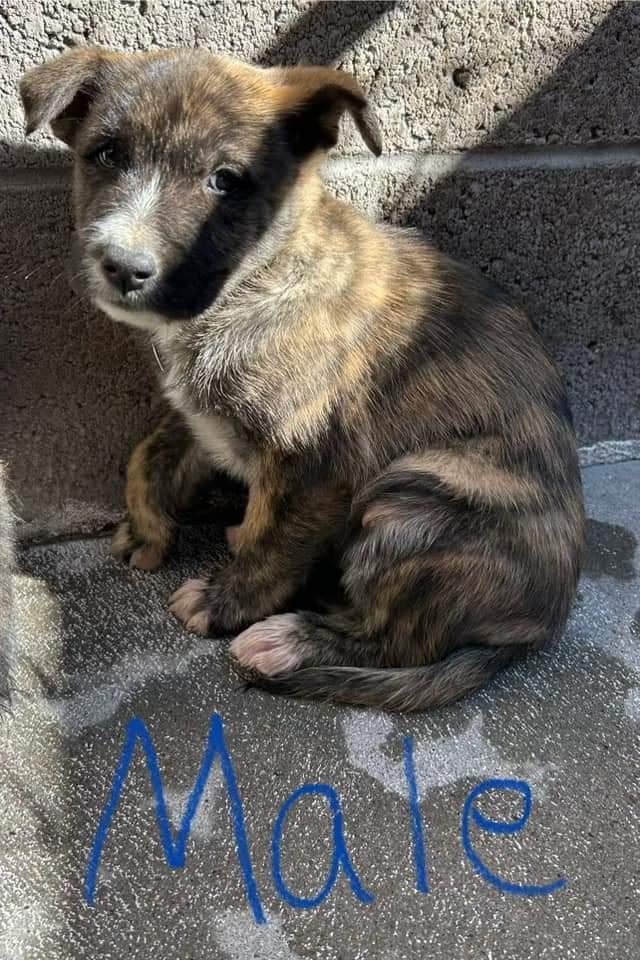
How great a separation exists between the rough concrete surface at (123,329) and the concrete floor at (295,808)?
1.42 ft

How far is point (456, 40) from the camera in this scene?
261 cm

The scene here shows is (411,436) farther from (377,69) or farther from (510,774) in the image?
(377,69)

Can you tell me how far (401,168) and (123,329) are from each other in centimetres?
105

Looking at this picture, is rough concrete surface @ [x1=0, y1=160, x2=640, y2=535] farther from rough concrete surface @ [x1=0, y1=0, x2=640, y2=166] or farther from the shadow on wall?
rough concrete surface @ [x1=0, y1=0, x2=640, y2=166]

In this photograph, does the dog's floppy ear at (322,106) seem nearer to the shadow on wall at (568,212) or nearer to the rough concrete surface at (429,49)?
the rough concrete surface at (429,49)

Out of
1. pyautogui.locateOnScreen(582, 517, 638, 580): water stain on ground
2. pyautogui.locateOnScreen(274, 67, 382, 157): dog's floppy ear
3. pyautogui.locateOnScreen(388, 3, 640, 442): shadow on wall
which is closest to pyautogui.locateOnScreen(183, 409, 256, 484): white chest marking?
pyautogui.locateOnScreen(274, 67, 382, 157): dog's floppy ear

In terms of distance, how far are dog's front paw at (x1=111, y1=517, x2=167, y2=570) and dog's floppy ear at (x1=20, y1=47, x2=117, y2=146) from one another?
4.33ft

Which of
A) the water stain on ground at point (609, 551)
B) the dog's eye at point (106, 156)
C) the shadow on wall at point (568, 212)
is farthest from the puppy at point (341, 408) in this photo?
the water stain on ground at point (609, 551)

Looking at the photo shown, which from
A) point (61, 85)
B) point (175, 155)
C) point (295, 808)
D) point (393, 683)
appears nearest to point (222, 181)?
point (175, 155)

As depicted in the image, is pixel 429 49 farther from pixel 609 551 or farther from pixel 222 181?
pixel 609 551

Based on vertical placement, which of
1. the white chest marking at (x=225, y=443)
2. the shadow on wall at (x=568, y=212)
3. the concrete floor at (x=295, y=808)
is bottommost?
the concrete floor at (x=295, y=808)

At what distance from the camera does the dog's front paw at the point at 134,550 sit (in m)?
2.77

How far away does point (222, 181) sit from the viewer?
2010 millimetres

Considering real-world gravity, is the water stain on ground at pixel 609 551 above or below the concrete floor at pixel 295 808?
above
